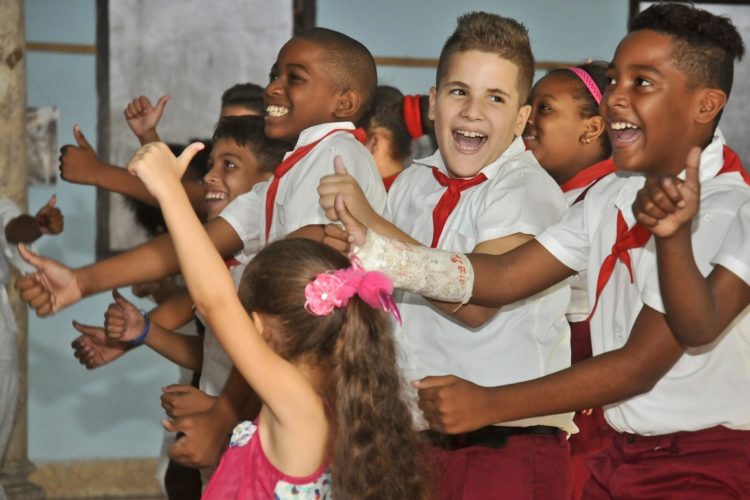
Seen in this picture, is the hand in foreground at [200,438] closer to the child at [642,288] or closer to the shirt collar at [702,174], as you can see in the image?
the child at [642,288]

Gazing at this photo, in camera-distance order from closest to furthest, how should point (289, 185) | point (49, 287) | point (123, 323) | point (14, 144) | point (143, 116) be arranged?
1. point (49, 287)
2. point (289, 185)
3. point (123, 323)
4. point (143, 116)
5. point (14, 144)

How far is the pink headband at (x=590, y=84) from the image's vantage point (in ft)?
11.3

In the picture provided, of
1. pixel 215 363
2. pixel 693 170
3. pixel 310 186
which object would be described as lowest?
pixel 215 363

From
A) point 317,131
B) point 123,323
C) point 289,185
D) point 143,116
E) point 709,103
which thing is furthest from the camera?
point 143,116

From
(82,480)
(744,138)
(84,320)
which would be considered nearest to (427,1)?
(744,138)

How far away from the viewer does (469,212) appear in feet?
9.15

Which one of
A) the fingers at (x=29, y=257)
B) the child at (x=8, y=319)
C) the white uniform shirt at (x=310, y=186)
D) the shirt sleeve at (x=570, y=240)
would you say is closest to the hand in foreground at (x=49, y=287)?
the fingers at (x=29, y=257)

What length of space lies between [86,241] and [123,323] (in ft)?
9.12

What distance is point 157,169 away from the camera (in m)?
2.11

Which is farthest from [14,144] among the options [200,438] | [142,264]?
[200,438]

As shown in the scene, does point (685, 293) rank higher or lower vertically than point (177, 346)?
higher

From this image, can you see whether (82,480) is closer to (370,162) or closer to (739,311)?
(370,162)

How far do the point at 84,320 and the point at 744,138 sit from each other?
11.9ft

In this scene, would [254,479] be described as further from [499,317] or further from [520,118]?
[520,118]
